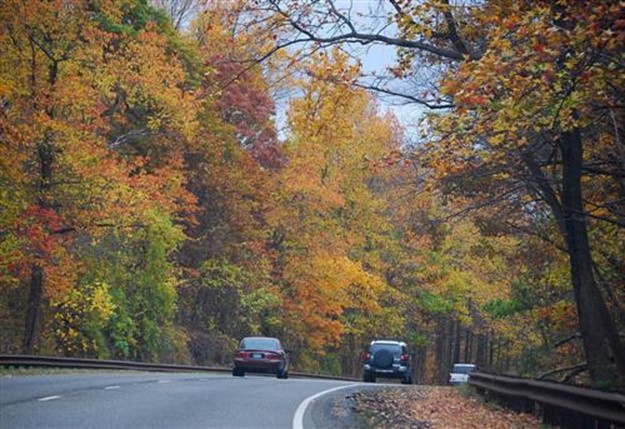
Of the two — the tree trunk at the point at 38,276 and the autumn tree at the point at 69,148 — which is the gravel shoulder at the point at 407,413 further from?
the tree trunk at the point at 38,276

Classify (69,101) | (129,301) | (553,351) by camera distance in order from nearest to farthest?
1. (553,351)
2. (69,101)
3. (129,301)

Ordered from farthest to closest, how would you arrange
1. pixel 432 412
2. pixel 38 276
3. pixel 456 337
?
pixel 456 337 < pixel 38 276 < pixel 432 412

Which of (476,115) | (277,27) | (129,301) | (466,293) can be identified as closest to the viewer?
(476,115)

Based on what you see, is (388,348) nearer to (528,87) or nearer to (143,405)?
(143,405)

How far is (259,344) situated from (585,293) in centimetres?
1768

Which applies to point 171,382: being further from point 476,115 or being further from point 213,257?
point 213,257

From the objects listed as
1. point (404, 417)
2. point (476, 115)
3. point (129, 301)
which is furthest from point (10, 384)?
point (129, 301)

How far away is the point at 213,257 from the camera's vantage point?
4447cm

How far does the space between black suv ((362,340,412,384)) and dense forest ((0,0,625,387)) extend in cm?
431

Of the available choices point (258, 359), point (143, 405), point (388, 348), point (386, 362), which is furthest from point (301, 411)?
point (388, 348)

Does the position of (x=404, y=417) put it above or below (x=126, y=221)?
below

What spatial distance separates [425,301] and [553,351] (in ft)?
91.1

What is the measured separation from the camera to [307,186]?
45781mm

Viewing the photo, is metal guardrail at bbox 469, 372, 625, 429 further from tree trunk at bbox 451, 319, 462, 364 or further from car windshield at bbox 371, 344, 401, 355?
tree trunk at bbox 451, 319, 462, 364
